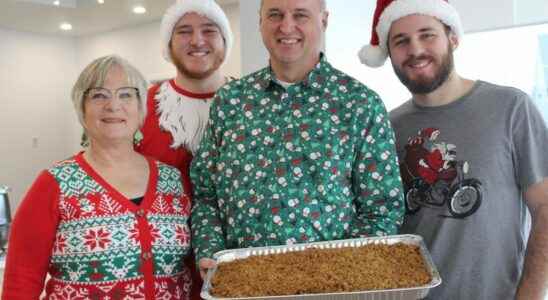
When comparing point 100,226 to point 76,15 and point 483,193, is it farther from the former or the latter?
point 76,15

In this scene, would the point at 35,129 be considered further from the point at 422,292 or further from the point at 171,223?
the point at 422,292

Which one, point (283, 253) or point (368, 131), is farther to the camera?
point (368, 131)

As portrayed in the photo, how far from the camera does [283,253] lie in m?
1.40

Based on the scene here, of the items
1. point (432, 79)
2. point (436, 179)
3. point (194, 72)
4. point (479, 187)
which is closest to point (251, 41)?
point (194, 72)

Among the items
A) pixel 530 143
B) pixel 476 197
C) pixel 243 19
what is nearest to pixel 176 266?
pixel 476 197

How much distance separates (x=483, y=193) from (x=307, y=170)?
53 cm

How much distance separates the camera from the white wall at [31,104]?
7.02 metres

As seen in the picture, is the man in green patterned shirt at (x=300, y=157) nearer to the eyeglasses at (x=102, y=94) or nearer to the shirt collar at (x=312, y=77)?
the shirt collar at (x=312, y=77)

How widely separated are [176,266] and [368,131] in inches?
27.4

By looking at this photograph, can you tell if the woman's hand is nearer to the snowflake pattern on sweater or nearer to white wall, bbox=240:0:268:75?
the snowflake pattern on sweater

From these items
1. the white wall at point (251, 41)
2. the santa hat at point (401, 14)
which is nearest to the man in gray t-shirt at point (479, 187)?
the santa hat at point (401, 14)

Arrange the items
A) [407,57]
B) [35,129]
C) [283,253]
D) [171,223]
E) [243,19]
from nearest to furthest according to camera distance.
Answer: [283,253]
[171,223]
[407,57]
[243,19]
[35,129]

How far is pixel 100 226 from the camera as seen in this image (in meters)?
1.52

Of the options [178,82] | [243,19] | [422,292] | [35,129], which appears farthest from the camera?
[35,129]
